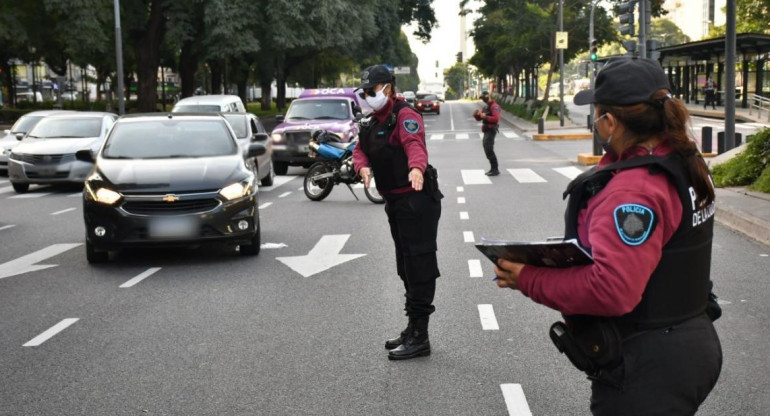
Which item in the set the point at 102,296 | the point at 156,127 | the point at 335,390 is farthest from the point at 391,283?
the point at 156,127

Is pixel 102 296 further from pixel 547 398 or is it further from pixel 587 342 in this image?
pixel 587 342

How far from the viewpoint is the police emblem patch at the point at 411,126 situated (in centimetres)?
623

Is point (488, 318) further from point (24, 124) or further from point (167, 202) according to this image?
point (24, 124)

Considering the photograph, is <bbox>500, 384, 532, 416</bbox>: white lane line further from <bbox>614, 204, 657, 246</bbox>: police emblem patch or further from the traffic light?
the traffic light

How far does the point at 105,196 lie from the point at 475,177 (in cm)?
1192

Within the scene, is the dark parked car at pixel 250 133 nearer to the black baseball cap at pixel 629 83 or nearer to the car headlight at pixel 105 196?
the car headlight at pixel 105 196

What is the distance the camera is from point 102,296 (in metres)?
8.45

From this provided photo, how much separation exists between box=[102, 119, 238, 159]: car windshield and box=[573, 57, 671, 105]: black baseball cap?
347 inches

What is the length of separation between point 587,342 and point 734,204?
37.1ft

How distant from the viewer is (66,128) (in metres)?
21.1

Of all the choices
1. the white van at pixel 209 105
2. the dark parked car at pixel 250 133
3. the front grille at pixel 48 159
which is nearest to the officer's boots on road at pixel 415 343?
the dark parked car at pixel 250 133

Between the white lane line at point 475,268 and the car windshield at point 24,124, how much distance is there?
651 inches

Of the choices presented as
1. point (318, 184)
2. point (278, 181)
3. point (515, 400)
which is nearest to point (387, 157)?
point (515, 400)

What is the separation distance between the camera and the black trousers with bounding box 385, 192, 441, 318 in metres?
6.18
